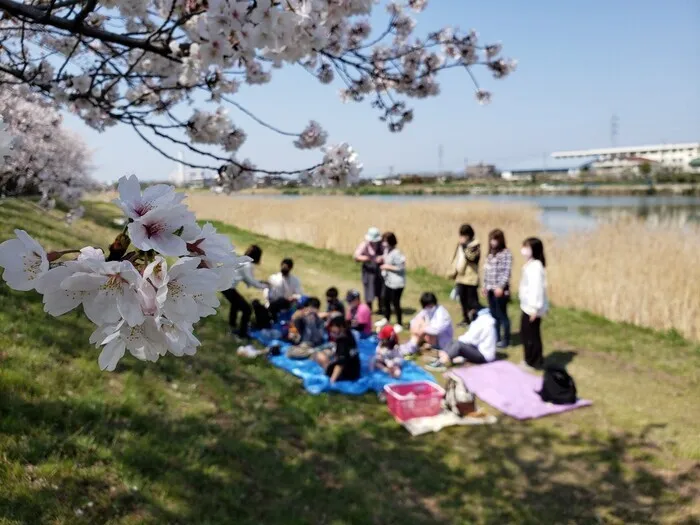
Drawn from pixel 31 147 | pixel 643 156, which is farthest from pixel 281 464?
pixel 643 156

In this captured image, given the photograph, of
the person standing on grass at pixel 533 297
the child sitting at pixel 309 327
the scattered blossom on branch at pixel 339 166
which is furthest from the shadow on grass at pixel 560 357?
the scattered blossom on branch at pixel 339 166

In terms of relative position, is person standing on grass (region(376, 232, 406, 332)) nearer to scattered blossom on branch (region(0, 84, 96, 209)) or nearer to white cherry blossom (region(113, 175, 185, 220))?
scattered blossom on branch (region(0, 84, 96, 209))

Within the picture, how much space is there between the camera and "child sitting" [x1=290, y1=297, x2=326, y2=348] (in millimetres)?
6859

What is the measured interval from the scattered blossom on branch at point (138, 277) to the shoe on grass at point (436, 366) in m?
5.51

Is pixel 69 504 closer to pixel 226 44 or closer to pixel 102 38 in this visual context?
pixel 102 38

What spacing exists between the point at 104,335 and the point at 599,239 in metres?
10.9

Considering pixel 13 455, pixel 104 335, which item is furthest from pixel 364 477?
pixel 104 335

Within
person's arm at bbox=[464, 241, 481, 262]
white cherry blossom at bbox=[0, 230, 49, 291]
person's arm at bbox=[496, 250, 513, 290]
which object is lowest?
person's arm at bbox=[496, 250, 513, 290]

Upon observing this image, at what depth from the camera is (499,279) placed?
6863 mm

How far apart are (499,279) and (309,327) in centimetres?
264

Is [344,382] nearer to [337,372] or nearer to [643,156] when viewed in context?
[337,372]

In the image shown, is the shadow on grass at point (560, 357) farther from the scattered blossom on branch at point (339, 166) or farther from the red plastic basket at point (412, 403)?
the scattered blossom on branch at point (339, 166)

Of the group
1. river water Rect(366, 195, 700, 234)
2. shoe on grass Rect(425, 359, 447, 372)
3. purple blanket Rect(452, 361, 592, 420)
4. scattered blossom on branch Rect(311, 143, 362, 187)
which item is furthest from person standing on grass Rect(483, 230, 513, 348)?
river water Rect(366, 195, 700, 234)

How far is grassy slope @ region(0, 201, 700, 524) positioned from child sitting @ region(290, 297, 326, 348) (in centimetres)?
114
